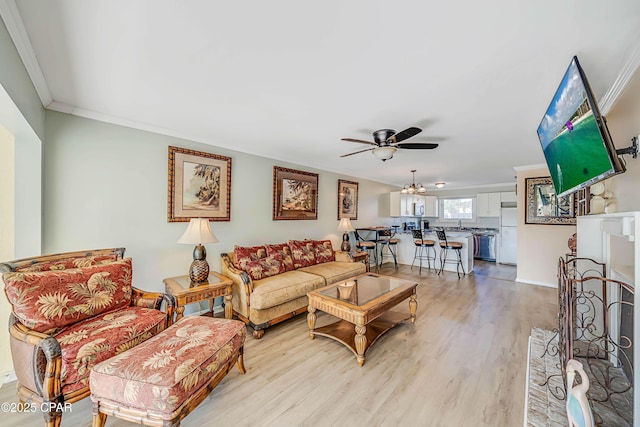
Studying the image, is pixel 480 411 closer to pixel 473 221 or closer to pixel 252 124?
pixel 252 124

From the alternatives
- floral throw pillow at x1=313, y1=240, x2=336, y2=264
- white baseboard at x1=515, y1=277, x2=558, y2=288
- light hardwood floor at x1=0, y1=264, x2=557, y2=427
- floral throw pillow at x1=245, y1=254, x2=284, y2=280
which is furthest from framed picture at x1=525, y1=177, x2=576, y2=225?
floral throw pillow at x1=245, y1=254, x2=284, y2=280

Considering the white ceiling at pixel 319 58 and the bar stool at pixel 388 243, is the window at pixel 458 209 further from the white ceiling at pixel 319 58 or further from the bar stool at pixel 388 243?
the white ceiling at pixel 319 58

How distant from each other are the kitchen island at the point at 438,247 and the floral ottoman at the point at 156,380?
5.50 meters

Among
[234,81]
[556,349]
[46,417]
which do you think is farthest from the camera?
[556,349]

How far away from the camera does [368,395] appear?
5.90 feet

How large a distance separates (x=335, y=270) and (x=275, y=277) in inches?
37.4

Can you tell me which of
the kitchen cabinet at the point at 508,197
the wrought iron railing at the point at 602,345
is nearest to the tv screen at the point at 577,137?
the wrought iron railing at the point at 602,345

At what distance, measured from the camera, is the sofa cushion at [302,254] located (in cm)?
378

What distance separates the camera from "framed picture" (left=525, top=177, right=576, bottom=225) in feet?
14.1

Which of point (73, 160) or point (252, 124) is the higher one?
point (252, 124)

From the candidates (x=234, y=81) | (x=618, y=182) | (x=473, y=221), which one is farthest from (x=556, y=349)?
(x=473, y=221)

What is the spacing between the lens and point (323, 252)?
4.19 metres

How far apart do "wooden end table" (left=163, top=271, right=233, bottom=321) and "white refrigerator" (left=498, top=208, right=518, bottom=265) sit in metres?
7.17

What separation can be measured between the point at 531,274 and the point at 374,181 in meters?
3.82
